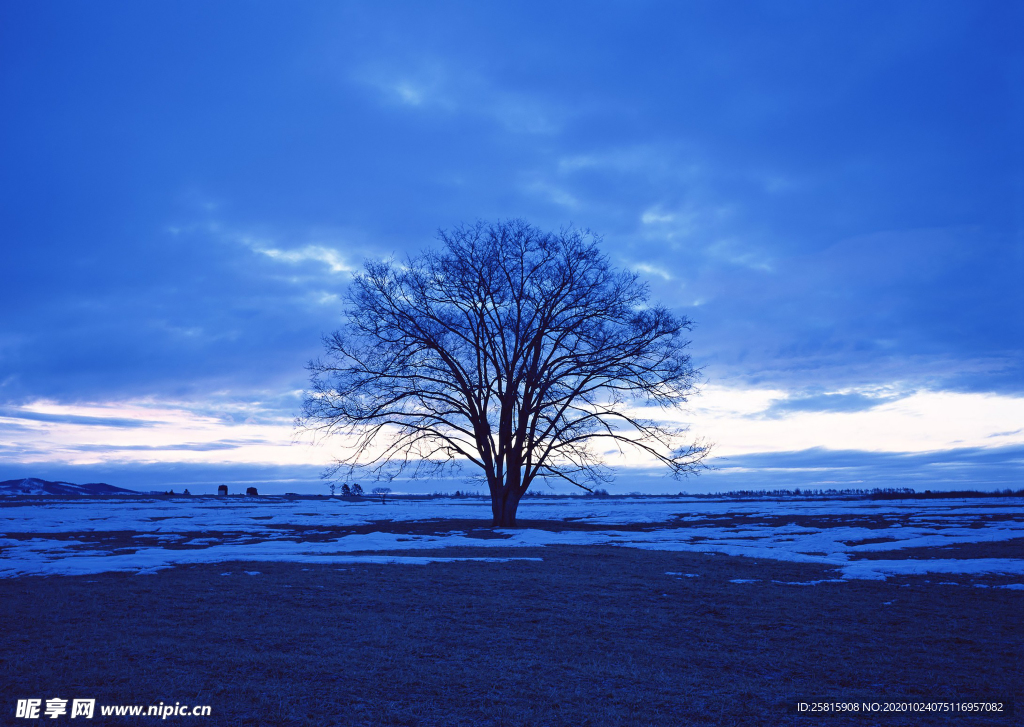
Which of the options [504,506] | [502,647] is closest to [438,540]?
[504,506]

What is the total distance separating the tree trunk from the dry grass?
1366 cm

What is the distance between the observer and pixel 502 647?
270 inches

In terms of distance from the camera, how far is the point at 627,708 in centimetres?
513

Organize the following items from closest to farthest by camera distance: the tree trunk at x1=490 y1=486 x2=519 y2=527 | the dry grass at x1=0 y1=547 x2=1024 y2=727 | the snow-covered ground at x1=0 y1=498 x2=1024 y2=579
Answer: the dry grass at x1=0 y1=547 x2=1024 y2=727, the snow-covered ground at x1=0 y1=498 x2=1024 y2=579, the tree trunk at x1=490 y1=486 x2=519 y2=527

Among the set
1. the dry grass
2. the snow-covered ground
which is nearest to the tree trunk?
the snow-covered ground

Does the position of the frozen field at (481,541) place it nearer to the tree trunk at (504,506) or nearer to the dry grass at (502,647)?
the tree trunk at (504,506)

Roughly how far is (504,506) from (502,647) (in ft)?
59.1

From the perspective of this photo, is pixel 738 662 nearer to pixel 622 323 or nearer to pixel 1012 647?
pixel 1012 647

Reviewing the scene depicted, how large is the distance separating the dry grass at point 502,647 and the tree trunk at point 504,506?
13.7 meters

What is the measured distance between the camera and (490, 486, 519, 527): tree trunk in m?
24.8

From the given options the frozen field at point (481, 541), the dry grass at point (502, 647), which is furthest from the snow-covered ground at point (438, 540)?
the dry grass at point (502, 647)

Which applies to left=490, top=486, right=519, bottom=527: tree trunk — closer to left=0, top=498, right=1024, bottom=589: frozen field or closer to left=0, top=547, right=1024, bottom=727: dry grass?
left=0, top=498, right=1024, bottom=589: frozen field

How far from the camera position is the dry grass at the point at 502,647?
513cm

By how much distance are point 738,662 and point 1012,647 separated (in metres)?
3.07
